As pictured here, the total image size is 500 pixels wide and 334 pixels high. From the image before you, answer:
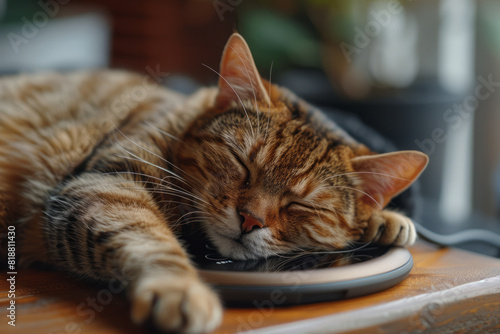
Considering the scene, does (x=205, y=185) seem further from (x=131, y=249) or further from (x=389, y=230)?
(x=389, y=230)

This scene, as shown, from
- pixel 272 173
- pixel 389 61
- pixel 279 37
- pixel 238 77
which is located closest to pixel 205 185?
pixel 272 173

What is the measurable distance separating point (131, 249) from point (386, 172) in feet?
1.87

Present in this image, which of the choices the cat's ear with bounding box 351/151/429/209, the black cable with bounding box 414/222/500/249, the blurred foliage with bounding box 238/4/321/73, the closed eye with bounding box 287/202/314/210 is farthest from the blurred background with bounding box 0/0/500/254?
the closed eye with bounding box 287/202/314/210

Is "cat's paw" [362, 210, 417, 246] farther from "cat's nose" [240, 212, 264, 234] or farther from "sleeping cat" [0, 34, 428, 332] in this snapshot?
"cat's nose" [240, 212, 264, 234]

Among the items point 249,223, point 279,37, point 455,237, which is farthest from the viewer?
point 279,37

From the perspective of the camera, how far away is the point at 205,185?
886mm

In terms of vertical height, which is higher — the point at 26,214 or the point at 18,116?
the point at 18,116

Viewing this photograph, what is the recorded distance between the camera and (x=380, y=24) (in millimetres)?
1754

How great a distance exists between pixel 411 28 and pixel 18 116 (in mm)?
1867

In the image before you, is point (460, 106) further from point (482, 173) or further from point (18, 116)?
point (18, 116)

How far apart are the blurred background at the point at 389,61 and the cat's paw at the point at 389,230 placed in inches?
30.4

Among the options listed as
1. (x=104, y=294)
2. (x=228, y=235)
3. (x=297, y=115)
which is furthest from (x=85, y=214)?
(x=297, y=115)

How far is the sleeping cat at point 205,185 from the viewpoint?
30.4 inches

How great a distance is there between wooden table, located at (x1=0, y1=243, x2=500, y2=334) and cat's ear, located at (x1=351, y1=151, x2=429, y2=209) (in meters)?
0.20
